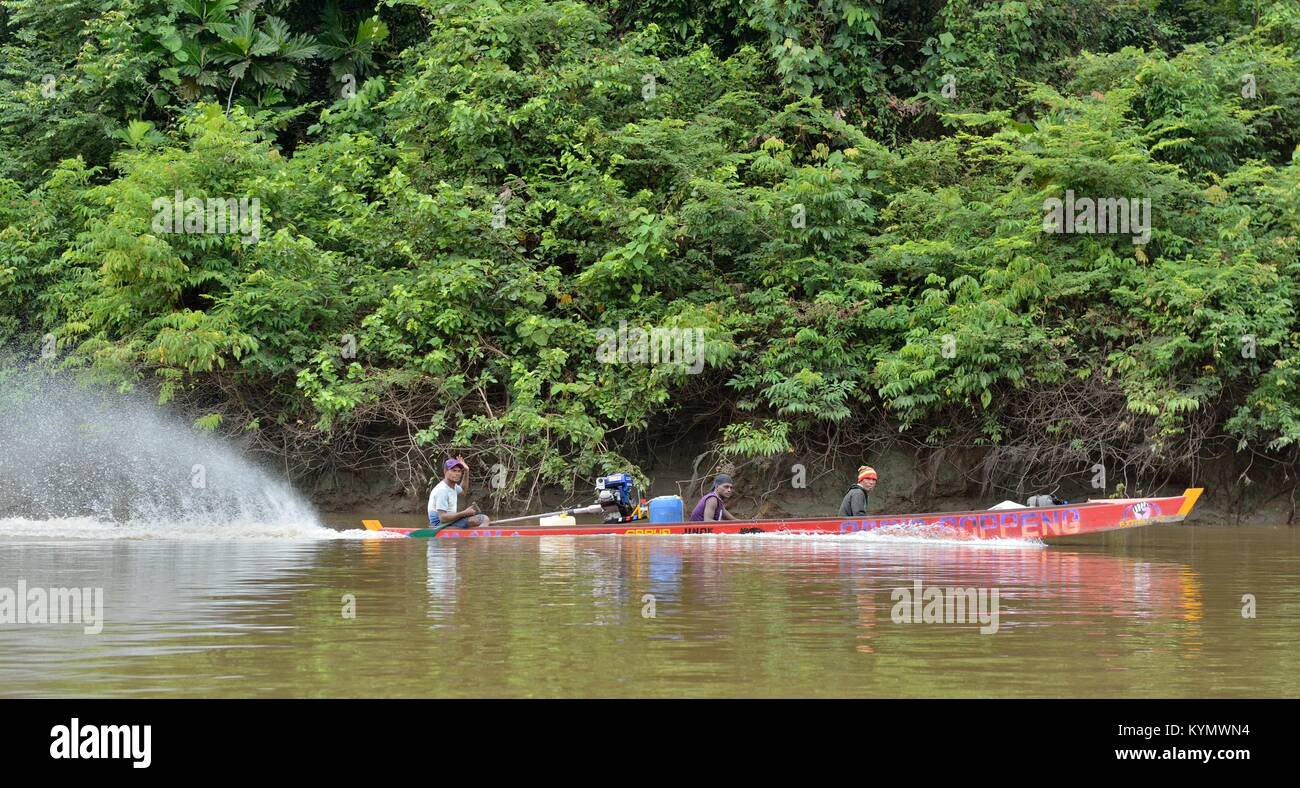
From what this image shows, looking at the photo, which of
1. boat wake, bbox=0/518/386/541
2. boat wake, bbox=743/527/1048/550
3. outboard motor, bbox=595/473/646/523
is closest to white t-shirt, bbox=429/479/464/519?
boat wake, bbox=0/518/386/541

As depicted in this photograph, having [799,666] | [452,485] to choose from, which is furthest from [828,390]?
[799,666]

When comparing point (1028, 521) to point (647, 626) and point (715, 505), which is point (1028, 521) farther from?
point (647, 626)

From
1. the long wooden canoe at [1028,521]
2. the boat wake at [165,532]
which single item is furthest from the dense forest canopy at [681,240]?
the long wooden canoe at [1028,521]

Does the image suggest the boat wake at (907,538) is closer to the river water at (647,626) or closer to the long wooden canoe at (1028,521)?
the long wooden canoe at (1028,521)

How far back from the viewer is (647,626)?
821 cm

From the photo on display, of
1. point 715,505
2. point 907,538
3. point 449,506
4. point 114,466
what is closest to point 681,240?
point 715,505

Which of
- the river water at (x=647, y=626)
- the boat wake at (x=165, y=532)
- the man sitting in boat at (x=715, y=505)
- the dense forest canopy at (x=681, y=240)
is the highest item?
the dense forest canopy at (x=681, y=240)

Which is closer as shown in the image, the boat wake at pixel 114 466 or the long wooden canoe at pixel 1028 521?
the long wooden canoe at pixel 1028 521

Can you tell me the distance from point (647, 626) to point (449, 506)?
31.4 feet

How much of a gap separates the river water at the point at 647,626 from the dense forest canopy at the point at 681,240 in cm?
583

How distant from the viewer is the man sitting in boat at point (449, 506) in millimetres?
17073

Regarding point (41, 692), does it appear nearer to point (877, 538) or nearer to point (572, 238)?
point (877, 538)

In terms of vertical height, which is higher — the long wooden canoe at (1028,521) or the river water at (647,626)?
the long wooden canoe at (1028,521)

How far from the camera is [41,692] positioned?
600 cm
